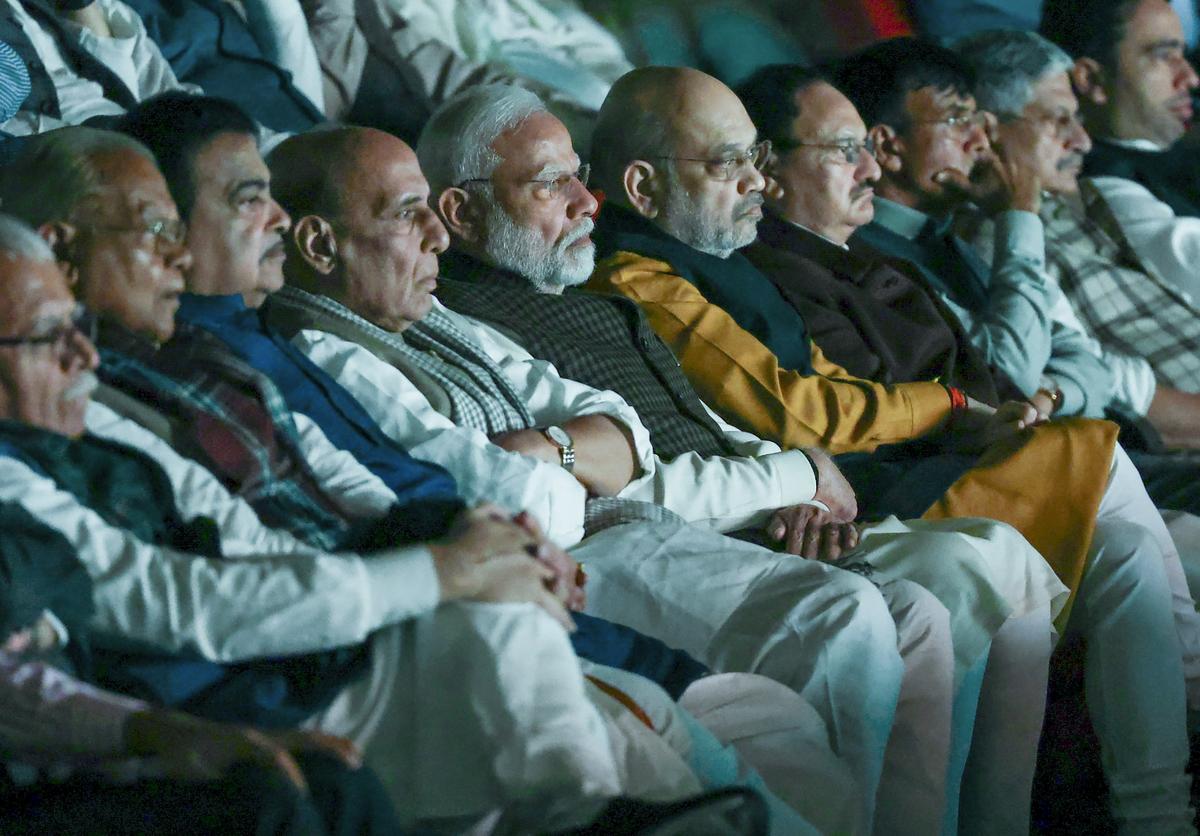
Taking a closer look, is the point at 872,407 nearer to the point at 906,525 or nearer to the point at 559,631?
the point at 906,525

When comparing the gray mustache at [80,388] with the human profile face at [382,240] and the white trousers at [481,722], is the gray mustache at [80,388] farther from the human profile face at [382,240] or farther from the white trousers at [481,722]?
the human profile face at [382,240]

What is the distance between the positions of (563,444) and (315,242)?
0.42 meters

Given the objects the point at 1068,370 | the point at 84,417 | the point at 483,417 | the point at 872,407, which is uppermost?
the point at 84,417

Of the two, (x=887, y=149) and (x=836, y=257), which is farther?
(x=887, y=149)

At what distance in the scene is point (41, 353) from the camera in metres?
1.68

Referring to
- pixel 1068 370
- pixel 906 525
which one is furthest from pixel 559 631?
pixel 1068 370

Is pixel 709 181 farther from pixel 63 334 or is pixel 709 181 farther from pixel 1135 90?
pixel 1135 90

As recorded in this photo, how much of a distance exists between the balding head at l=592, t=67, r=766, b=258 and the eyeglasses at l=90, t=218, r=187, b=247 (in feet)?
4.65

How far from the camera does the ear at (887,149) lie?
12.8 ft

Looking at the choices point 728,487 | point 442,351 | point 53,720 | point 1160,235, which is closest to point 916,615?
point 728,487

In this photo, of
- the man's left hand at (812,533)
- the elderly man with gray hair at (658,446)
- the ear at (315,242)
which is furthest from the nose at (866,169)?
the ear at (315,242)

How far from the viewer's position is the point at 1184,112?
4953mm

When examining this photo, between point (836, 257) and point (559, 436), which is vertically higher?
point (559, 436)

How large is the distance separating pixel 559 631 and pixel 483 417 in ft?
2.40
